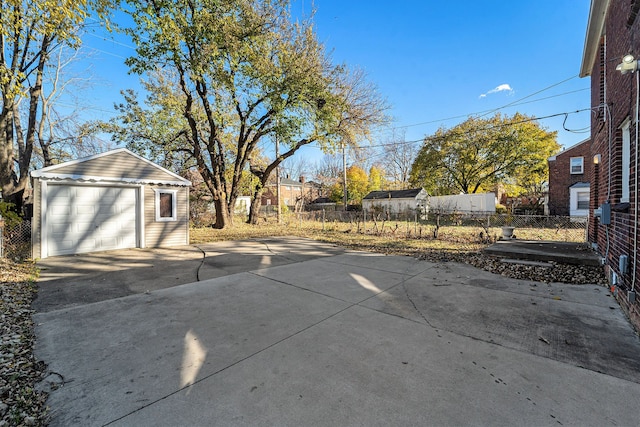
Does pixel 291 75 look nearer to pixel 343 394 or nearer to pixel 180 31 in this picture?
pixel 180 31

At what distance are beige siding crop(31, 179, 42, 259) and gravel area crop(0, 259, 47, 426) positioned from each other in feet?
12.2

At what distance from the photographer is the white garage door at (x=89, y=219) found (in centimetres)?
790

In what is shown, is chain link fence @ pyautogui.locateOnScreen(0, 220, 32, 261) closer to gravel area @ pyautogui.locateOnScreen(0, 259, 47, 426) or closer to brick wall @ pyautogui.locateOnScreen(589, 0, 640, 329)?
gravel area @ pyautogui.locateOnScreen(0, 259, 47, 426)

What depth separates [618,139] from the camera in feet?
15.4

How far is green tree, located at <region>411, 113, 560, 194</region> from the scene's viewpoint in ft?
74.5

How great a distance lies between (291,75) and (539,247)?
11.6 meters

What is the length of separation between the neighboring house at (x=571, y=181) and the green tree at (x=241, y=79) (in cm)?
1427

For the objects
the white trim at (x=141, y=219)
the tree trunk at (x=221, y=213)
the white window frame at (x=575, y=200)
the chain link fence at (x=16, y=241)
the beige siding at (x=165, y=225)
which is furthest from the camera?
the white window frame at (x=575, y=200)

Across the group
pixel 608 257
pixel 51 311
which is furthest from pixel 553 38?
pixel 51 311

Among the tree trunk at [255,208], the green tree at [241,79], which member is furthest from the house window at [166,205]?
the tree trunk at [255,208]

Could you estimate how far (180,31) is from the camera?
1062 cm

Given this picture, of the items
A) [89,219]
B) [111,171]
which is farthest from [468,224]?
[89,219]

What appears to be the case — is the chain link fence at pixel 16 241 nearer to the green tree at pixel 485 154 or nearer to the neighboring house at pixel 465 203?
the neighboring house at pixel 465 203

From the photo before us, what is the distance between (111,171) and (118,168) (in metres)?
0.22
